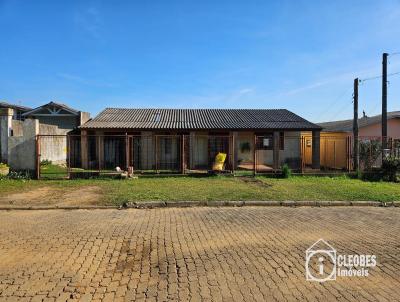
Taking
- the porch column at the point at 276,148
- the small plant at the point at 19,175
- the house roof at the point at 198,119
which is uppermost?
the house roof at the point at 198,119

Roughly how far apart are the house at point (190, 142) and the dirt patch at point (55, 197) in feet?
→ 27.4

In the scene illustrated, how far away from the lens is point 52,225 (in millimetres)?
7688

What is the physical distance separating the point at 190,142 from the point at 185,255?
16.8m

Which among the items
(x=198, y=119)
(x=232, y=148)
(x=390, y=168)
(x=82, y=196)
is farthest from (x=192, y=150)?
(x=82, y=196)

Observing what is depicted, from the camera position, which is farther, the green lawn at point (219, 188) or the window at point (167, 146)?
the window at point (167, 146)

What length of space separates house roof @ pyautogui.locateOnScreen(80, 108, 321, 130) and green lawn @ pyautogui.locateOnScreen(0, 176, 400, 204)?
654 cm

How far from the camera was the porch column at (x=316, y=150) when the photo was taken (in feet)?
72.1

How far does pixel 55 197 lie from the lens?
11.3 m

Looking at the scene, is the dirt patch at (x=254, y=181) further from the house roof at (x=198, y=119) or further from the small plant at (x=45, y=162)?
the small plant at (x=45, y=162)

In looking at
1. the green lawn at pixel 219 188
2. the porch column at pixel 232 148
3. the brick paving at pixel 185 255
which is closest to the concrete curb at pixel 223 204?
the green lawn at pixel 219 188

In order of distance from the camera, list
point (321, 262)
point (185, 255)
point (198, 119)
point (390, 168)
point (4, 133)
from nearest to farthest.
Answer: point (321, 262), point (185, 255), point (4, 133), point (390, 168), point (198, 119)

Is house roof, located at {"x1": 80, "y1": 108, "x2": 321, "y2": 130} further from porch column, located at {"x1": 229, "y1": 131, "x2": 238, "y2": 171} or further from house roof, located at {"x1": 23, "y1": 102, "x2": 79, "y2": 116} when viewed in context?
house roof, located at {"x1": 23, "y1": 102, "x2": 79, "y2": 116}

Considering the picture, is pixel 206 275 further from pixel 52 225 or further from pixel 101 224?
pixel 52 225

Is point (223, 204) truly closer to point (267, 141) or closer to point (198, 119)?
point (267, 141)
